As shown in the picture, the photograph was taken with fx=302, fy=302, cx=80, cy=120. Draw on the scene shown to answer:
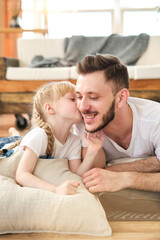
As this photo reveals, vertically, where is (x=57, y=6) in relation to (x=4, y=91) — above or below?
above

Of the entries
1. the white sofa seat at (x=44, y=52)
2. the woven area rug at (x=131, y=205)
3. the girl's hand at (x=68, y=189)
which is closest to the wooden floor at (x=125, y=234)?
the girl's hand at (x=68, y=189)

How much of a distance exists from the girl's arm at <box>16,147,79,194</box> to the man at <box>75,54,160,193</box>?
0.13 meters

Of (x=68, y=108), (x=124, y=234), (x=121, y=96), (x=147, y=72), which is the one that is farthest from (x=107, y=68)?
(x=147, y=72)

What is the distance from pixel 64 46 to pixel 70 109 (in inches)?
104

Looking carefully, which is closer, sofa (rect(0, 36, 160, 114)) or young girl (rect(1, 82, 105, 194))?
young girl (rect(1, 82, 105, 194))

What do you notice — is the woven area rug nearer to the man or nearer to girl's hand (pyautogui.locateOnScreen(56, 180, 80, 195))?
the man

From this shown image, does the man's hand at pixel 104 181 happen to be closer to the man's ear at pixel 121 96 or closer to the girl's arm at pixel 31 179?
the girl's arm at pixel 31 179

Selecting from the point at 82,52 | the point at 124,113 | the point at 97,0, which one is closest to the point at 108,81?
the point at 124,113

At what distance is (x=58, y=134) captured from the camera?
4.86 ft

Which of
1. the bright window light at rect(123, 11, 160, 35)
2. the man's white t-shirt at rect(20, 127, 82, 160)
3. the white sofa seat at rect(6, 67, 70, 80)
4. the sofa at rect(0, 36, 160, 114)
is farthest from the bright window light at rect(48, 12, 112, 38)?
the man's white t-shirt at rect(20, 127, 82, 160)

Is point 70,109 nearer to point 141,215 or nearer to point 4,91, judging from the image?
point 141,215

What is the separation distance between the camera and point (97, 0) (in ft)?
20.8

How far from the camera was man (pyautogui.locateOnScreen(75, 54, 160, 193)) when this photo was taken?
1.30 meters

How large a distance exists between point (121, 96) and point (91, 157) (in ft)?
1.05
